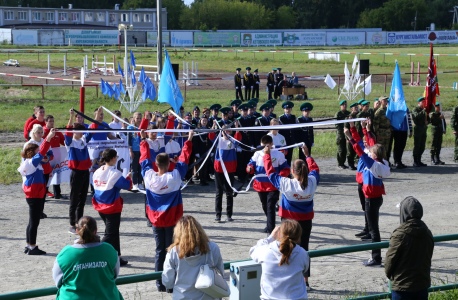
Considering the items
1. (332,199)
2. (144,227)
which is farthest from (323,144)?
(144,227)

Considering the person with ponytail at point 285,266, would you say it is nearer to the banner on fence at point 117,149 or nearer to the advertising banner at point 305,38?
the banner on fence at point 117,149

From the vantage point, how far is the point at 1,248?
851 cm

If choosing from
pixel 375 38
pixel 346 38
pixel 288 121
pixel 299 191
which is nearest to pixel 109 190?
pixel 299 191

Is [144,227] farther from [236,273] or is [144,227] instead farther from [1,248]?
[236,273]

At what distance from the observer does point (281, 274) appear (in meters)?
4.67

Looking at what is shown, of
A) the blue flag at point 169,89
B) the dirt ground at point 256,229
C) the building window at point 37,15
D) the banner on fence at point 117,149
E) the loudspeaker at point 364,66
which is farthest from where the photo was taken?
the building window at point 37,15

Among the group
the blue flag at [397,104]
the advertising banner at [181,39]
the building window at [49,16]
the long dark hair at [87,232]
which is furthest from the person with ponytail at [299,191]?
the building window at [49,16]

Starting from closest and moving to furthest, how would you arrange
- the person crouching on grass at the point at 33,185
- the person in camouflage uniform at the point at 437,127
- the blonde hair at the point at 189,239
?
the blonde hair at the point at 189,239 < the person crouching on grass at the point at 33,185 < the person in camouflage uniform at the point at 437,127

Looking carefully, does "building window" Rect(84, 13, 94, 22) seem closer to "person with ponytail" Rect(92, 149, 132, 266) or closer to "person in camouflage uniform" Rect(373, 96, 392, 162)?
"person in camouflage uniform" Rect(373, 96, 392, 162)

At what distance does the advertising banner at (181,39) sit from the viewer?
6256 centimetres

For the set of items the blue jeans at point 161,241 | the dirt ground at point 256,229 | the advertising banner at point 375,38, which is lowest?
the dirt ground at point 256,229

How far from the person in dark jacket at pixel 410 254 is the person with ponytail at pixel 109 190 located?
12.7 ft

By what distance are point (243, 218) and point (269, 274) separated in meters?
5.61

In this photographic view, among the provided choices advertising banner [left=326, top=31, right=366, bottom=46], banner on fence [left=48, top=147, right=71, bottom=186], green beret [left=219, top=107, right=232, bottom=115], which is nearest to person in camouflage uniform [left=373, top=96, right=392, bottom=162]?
green beret [left=219, top=107, right=232, bottom=115]
